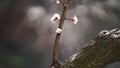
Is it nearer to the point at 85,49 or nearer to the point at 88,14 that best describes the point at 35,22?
the point at 88,14

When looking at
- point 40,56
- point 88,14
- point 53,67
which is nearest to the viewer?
point 53,67

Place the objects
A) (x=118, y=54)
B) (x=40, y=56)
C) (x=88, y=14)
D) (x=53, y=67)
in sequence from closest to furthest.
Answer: (x=118, y=54) → (x=53, y=67) → (x=40, y=56) → (x=88, y=14)

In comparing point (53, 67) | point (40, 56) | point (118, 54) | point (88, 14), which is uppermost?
point (88, 14)

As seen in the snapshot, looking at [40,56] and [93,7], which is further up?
[93,7]

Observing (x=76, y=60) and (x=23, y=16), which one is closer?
(x=76, y=60)

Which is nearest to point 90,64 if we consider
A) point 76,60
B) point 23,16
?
point 76,60

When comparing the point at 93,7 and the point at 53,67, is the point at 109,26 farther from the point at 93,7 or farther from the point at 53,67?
the point at 53,67
